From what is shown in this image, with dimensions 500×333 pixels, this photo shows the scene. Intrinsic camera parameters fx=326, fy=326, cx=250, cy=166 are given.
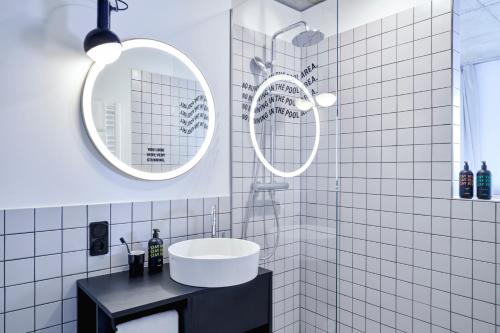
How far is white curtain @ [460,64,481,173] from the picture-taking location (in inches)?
108

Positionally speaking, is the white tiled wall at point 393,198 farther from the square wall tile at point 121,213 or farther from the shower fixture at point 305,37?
the square wall tile at point 121,213

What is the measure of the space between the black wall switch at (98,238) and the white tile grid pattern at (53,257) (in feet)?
0.07

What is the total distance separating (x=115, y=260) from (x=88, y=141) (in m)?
0.56

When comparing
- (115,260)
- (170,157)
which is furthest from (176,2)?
(115,260)

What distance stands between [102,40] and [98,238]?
2.77 feet

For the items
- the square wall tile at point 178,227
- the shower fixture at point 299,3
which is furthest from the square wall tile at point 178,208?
the shower fixture at point 299,3

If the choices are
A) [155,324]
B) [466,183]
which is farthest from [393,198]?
[155,324]

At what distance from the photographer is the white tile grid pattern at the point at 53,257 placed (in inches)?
49.9

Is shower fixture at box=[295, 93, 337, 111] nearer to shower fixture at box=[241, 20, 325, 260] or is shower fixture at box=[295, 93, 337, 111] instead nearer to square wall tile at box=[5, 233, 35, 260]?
shower fixture at box=[241, 20, 325, 260]

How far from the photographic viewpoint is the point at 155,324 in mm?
1213

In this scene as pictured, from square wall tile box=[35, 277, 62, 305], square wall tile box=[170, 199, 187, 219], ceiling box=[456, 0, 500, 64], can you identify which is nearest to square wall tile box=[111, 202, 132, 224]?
square wall tile box=[170, 199, 187, 219]

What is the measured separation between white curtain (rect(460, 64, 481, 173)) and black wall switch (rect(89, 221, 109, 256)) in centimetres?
281

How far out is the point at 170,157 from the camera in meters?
1.70

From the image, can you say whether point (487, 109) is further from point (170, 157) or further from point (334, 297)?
point (170, 157)
